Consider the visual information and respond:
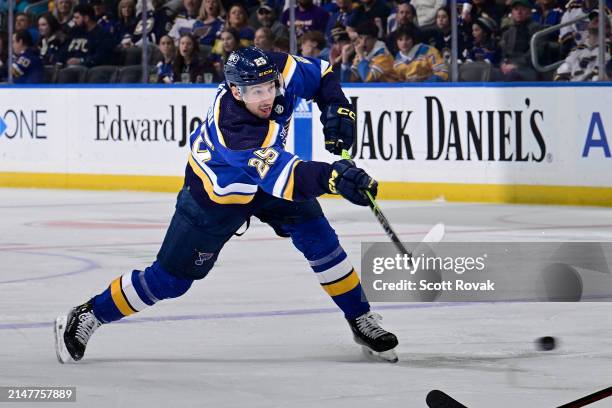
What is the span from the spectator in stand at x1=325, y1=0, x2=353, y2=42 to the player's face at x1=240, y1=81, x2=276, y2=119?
341 inches

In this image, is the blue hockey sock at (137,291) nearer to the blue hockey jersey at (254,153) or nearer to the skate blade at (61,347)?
the skate blade at (61,347)

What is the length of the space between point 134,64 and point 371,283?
958cm

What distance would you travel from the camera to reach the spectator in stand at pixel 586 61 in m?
13.0

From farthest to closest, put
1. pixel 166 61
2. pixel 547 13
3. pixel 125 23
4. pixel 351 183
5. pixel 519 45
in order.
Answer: pixel 125 23
pixel 166 61
pixel 519 45
pixel 547 13
pixel 351 183

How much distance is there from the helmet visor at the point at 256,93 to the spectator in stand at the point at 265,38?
869 cm

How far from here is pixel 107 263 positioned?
9734mm

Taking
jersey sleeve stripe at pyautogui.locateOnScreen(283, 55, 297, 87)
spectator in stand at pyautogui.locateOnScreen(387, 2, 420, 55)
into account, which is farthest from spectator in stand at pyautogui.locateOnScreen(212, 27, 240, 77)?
jersey sleeve stripe at pyautogui.locateOnScreen(283, 55, 297, 87)

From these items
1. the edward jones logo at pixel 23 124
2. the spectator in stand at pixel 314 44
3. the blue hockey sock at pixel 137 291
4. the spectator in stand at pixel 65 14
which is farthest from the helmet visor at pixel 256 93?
the edward jones logo at pixel 23 124

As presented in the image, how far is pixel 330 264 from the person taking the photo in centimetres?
626

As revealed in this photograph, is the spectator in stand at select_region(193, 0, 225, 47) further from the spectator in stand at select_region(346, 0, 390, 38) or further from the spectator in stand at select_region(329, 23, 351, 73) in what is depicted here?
the spectator in stand at select_region(346, 0, 390, 38)

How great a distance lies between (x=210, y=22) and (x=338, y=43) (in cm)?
156

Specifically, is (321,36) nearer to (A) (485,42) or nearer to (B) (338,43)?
(B) (338,43)

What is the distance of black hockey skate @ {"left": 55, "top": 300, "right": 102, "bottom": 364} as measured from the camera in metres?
6.07

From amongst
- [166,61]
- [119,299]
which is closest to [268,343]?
[119,299]
